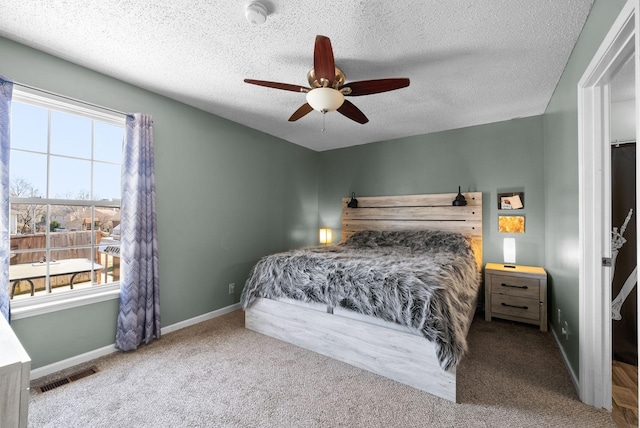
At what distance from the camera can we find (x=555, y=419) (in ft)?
5.49

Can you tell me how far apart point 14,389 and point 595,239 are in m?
2.83

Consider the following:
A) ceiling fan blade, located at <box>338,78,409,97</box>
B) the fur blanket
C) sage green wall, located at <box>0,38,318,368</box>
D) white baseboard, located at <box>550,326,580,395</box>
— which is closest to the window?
sage green wall, located at <box>0,38,318,368</box>

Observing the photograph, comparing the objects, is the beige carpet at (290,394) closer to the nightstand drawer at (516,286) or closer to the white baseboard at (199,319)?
the white baseboard at (199,319)

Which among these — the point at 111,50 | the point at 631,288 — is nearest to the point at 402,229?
the point at 631,288

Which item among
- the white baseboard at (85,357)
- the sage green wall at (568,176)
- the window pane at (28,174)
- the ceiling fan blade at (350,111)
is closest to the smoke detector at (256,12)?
the ceiling fan blade at (350,111)

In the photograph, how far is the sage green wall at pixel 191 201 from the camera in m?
2.23

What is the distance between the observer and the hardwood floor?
166 cm

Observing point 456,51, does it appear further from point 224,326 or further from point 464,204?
point 224,326

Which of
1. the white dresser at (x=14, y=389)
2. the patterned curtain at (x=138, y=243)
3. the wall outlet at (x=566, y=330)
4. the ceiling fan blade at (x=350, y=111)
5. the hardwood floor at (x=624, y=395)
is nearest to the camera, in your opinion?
the white dresser at (x=14, y=389)

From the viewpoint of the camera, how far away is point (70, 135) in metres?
2.43

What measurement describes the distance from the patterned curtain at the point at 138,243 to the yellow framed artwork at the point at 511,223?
410cm

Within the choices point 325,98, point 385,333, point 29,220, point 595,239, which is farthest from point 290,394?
point 29,220

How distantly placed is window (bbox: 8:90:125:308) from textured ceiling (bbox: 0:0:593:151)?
0.50 meters

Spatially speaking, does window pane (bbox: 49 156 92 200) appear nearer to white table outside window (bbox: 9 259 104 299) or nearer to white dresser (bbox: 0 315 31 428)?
A: white table outside window (bbox: 9 259 104 299)
